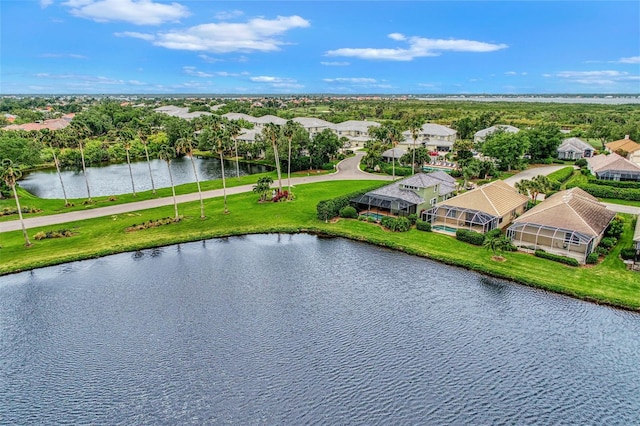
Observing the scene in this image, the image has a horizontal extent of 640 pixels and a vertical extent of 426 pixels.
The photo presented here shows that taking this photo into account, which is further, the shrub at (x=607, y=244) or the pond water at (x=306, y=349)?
the shrub at (x=607, y=244)

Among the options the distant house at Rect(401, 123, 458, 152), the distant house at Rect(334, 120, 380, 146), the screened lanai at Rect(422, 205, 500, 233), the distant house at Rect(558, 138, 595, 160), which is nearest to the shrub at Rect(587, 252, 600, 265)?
the screened lanai at Rect(422, 205, 500, 233)

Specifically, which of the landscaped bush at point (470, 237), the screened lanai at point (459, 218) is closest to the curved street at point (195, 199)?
the screened lanai at point (459, 218)

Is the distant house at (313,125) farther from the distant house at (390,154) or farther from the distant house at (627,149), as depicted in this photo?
the distant house at (627,149)

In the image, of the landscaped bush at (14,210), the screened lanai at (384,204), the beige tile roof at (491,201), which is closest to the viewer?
the beige tile roof at (491,201)

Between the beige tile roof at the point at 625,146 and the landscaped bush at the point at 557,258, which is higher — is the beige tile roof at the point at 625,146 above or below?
above

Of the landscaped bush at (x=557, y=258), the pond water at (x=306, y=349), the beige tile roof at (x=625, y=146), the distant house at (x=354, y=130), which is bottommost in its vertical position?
the pond water at (x=306, y=349)

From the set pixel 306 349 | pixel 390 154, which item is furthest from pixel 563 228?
pixel 390 154

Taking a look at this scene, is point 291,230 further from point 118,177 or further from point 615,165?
point 615,165
